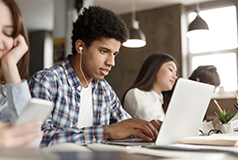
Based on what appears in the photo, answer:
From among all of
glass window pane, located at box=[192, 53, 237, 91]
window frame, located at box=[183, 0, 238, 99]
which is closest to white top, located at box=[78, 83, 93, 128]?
window frame, located at box=[183, 0, 238, 99]

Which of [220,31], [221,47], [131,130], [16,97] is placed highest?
[220,31]

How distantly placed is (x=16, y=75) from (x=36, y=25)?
327 cm

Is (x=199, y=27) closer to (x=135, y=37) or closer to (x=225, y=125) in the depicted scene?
(x=135, y=37)

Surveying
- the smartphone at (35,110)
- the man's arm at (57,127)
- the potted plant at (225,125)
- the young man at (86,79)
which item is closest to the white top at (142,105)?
the young man at (86,79)

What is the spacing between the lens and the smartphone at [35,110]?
60 centimetres

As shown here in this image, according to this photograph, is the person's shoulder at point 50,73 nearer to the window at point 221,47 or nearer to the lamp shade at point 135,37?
the lamp shade at point 135,37

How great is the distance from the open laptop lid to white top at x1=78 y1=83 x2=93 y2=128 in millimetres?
629

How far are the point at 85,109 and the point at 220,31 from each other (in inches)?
158

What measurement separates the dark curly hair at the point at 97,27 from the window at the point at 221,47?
350cm

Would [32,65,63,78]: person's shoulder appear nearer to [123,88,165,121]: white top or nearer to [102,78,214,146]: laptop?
[102,78,214,146]: laptop

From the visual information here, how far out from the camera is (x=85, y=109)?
1535 millimetres

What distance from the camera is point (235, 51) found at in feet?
15.4

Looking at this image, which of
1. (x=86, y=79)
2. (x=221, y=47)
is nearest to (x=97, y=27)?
(x=86, y=79)

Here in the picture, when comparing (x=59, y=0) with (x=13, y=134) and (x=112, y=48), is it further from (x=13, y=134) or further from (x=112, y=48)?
(x=13, y=134)
